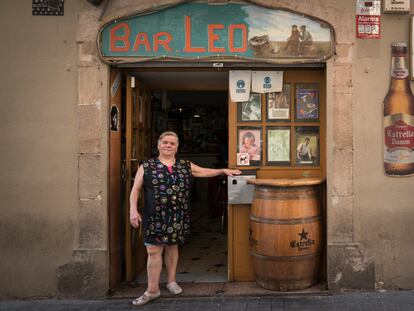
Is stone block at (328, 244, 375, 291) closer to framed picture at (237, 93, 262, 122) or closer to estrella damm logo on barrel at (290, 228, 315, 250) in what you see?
estrella damm logo on barrel at (290, 228, 315, 250)

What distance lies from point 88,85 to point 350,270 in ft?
10.5

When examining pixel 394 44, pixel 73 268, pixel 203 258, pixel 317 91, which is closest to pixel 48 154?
pixel 73 268

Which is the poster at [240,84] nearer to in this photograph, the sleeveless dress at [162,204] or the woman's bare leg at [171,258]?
the sleeveless dress at [162,204]

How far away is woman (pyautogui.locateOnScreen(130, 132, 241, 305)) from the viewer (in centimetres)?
378

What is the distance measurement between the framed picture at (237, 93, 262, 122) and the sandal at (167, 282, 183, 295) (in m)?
1.84

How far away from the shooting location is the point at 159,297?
155 inches

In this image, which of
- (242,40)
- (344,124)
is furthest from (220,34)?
(344,124)

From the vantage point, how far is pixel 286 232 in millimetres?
3801

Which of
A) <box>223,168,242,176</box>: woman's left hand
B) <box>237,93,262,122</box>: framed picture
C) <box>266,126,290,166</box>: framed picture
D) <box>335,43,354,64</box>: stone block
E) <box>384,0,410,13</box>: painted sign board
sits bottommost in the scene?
<box>223,168,242,176</box>: woman's left hand

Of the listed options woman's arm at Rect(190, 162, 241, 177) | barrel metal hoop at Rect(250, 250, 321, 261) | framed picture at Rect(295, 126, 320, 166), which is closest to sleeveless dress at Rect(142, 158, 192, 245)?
woman's arm at Rect(190, 162, 241, 177)

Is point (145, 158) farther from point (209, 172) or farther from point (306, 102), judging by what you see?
point (306, 102)

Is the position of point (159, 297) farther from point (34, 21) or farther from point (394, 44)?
point (394, 44)

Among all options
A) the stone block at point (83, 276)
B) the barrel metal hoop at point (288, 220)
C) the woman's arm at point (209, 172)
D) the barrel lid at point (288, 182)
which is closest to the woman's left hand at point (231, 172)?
the woman's arm at point (209, 172)

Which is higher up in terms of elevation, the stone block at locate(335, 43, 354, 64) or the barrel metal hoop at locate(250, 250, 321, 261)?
the stone block at locate(335, 43, 354, 64)
